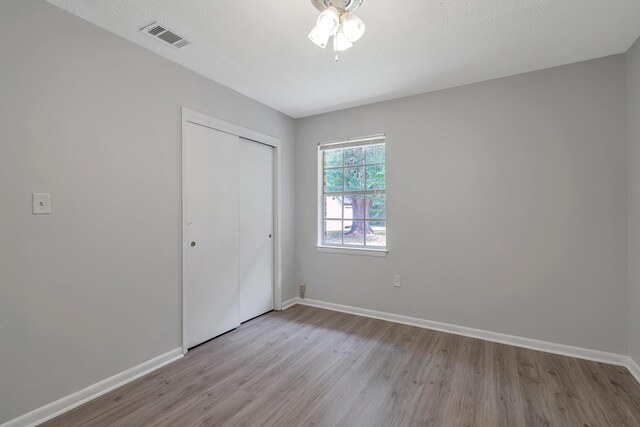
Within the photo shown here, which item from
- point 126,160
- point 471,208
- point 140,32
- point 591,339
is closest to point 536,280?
point 591,339

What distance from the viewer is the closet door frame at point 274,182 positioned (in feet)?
8.33

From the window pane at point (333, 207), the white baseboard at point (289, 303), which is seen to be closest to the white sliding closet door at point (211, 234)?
the white baseboard at point (289, 303)

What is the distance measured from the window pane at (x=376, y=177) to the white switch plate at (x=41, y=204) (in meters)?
2.90

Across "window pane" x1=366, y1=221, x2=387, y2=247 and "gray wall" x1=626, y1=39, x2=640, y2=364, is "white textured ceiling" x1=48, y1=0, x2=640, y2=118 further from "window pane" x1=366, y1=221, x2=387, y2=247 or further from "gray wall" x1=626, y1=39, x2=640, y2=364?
"window pane" x1=366, y1=221, x2=387, y2=247

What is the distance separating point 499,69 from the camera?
102 inches

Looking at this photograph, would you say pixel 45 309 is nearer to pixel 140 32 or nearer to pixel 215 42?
pixel 140 32

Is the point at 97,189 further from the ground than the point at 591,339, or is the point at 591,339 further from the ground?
the point at 97,189

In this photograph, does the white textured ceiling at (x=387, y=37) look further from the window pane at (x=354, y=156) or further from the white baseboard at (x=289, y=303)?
the white baseboard at (x=289, y=303)

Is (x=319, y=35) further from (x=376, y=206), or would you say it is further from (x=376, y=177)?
(x=376, y=206)

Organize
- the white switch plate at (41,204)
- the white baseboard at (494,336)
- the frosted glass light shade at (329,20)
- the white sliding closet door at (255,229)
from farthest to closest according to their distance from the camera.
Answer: the white sliding closet door at (255,229) → the white baseboard at (494,336) → the white switch plate at (41,204) → the frosted glass light shade at (329,20)

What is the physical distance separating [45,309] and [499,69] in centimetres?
388

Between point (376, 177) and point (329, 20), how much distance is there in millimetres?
2192

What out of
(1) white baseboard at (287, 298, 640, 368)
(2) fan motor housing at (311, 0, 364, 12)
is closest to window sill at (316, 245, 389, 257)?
(1) white baseboard at (287, 298, 640, 368)

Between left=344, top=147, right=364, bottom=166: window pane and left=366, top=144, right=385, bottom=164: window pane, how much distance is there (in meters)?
0.09
